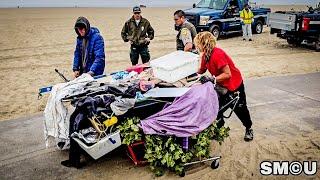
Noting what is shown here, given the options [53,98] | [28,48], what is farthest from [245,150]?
[28,48]

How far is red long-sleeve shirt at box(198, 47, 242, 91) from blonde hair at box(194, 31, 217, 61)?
0.07 meters

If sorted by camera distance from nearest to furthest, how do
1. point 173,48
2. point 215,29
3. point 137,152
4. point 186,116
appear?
point 186,116 → point 137,152 → point 173,48 → point 215,29

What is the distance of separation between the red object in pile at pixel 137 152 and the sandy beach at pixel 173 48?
137mm

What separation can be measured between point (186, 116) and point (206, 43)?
3.76ft

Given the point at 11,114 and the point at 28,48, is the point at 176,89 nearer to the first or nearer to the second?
the point at 11,114

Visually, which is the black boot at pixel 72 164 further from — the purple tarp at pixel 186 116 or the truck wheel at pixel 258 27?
the truck wheel at pixel 258 27

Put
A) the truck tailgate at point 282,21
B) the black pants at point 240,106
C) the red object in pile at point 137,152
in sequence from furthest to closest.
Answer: the truck tailgate at point 282,21 < the black pants at point 240,106 < the red object in pile at point 137,152

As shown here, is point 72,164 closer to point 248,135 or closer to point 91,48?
point 91,48

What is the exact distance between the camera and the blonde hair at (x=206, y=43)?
470 centimetres

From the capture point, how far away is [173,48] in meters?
15.2

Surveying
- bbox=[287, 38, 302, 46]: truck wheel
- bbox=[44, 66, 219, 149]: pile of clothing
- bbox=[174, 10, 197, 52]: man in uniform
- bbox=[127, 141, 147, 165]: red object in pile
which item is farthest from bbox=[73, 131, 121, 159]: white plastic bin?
bbox=[287, 38, 302, 46]: truck wheel

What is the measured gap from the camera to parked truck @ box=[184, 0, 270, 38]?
16.2 meters

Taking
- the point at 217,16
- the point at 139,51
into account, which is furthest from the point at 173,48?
the point at 139,51

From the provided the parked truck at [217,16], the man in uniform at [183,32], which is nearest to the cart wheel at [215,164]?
the man in uniform at [183,32]
